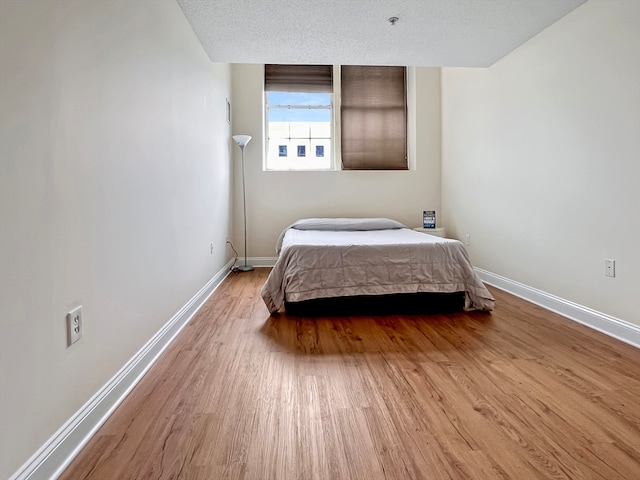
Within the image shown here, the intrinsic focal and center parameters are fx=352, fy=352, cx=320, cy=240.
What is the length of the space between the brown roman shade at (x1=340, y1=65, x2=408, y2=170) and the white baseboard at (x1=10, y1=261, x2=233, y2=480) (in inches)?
136

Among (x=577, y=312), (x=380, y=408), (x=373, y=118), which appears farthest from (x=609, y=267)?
(x=373, y=118)

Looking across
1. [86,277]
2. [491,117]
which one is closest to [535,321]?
[491,117]

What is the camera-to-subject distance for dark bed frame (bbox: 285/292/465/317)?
8.69ft

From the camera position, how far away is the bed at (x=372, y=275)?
2607 millimetres

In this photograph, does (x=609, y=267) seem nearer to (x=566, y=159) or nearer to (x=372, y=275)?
(x=566, y=159)

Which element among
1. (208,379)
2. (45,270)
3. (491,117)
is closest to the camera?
(45,270)

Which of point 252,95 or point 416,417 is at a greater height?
point 252,95

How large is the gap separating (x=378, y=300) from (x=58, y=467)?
207 cm

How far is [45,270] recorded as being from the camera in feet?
3.36

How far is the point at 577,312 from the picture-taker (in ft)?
8.07

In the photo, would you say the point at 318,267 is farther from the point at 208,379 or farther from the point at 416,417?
the point at 416,417

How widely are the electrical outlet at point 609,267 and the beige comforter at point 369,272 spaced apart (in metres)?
0.73

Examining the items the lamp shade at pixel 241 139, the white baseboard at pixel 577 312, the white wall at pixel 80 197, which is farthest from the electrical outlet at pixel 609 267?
the lamp shade at pixel 241 139

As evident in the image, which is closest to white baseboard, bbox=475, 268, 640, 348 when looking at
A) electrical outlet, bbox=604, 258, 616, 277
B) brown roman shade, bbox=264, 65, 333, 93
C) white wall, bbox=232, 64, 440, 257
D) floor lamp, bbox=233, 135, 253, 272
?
electrical outlet, bbox=604, 258, 616, 277
